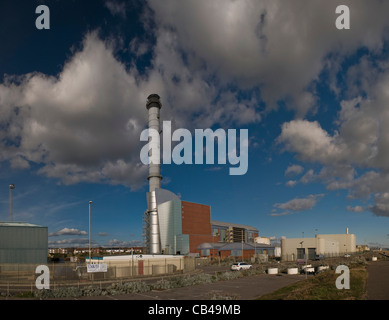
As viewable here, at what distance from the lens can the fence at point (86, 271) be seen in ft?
129

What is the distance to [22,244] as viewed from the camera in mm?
56812

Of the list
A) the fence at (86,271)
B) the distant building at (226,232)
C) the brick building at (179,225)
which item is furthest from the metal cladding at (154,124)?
the distant building at (226,232)

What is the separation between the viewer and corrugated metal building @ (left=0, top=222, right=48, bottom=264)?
5528 cm

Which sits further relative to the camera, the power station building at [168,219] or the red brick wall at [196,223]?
the red brick wall at [196,223]

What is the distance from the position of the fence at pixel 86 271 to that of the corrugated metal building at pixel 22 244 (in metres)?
7.09

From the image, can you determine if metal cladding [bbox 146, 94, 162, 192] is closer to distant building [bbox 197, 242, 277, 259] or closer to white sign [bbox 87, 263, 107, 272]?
distant building [bbox 197, 242, 277, 259]

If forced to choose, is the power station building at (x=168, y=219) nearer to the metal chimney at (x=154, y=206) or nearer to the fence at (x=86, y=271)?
the metal chimney at (x=154, y=206)

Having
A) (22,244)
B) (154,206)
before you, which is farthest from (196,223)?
(22,244)

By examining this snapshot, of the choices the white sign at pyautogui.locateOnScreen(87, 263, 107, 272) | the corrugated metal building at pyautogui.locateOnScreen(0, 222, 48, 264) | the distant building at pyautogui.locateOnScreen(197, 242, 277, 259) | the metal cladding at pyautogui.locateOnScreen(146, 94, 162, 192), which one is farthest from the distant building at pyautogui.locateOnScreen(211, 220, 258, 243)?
the white sign at pyautogui.locateOnScreen(87, 263, 107, 272)

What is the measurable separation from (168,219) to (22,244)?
2042 inches

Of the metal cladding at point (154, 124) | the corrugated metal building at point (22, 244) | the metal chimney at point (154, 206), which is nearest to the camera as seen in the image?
the corrugated metal building at point (22, 244)
